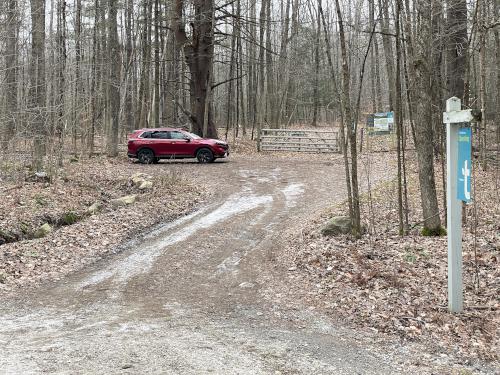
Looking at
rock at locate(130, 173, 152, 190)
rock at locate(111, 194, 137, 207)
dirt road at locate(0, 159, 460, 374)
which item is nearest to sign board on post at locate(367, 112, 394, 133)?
rock at locate(130, 173, 152, 190)

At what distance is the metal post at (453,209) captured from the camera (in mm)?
5496

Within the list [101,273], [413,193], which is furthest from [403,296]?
[413,193]

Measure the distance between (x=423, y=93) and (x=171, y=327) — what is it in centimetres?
585

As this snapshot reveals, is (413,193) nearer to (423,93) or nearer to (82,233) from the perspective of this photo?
(423,93)

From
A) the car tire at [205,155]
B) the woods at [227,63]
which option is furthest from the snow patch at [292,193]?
the car tire at [205,155]

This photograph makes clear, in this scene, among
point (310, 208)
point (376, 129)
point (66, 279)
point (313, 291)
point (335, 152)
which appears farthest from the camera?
point (335, 152)

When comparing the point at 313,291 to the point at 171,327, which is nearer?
the point at 171,327

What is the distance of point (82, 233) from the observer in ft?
33.9

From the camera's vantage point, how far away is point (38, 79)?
17.0m

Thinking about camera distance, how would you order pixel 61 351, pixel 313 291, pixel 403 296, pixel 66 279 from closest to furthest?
pixel 61 351 < pixel 403 296 < pixel 313 291 < pixel 66 279

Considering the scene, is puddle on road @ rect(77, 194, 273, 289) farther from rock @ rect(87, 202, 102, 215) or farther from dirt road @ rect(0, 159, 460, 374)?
rock @ rect(87, 202, 102, 215)

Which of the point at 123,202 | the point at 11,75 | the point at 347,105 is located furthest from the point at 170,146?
the point at 347,105

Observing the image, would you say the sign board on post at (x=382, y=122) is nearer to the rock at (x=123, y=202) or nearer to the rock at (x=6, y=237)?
the rock at (x=123, y=202)

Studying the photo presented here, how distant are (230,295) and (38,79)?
13.2 m
